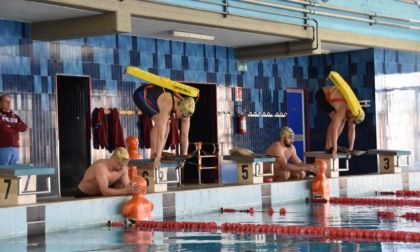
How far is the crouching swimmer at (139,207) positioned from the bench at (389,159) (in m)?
7.07

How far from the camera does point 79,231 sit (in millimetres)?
11289

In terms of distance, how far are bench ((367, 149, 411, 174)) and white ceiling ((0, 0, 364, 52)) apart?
2554 mm

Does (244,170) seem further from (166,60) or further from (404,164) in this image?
(404,164)

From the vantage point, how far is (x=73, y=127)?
15.7 m

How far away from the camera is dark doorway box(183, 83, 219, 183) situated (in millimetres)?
18047

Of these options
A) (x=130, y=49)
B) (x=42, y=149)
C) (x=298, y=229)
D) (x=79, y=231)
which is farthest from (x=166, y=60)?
(x=298, y=229)

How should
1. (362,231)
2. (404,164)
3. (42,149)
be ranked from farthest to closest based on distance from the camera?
(404,164) < (42,149) < (362,231)

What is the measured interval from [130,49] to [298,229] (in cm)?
681

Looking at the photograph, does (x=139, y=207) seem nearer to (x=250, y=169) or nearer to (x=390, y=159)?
(x=250, y=169)

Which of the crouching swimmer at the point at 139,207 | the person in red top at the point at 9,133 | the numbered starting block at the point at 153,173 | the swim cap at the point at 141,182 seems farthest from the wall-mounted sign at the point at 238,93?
the crouching swimmer at the point at 139,207

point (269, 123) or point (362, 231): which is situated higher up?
point (269, 123)

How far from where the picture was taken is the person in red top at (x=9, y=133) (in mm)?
13211

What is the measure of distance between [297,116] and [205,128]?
121 inches

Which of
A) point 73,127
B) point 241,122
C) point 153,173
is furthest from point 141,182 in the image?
point 241,122
